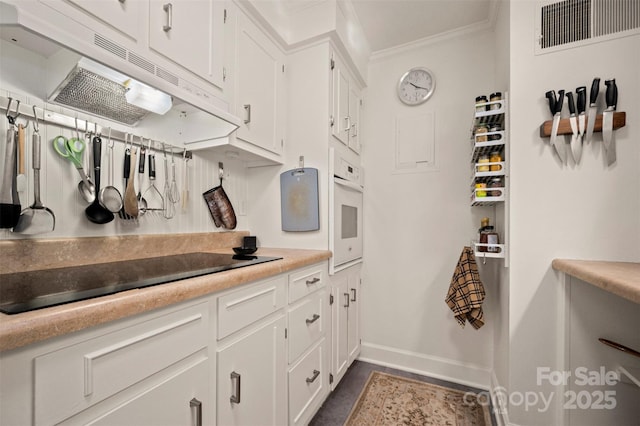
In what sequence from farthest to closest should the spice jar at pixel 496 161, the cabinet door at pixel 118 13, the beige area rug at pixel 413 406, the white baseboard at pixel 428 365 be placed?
the white baseboard at pixel 428 365
the beige area rug at pixel 413 406
the spice jar at pixel 496 161
the cabinet door at pixel 118 13

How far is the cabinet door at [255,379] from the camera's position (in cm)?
93

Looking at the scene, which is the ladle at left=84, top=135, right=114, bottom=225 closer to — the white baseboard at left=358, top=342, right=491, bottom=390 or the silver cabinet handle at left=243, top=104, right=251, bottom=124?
the silver cabinet handle at left=243, top=104, right=251, bottom=124

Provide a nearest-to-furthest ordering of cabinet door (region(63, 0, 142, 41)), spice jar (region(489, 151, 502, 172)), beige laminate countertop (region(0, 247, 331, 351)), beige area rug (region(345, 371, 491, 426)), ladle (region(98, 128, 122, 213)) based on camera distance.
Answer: beige laminate countertop (region(0, 247, 331, 351))
cabinet door (region(63, 0, 142, 41))
ladle (region(98, 128, 122, 213))
spice jar (region(489, 151, 502, 172))
beige area rug (region(345, 371, 491, 426))

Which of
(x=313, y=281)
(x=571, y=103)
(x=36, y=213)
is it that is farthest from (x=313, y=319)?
(x=571, y=103)

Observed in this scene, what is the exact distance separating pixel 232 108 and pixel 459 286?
175cm

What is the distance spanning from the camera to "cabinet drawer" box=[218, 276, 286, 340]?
92cm

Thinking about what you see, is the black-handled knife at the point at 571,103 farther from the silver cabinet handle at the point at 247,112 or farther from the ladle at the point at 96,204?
the ladle at the point at 96,204

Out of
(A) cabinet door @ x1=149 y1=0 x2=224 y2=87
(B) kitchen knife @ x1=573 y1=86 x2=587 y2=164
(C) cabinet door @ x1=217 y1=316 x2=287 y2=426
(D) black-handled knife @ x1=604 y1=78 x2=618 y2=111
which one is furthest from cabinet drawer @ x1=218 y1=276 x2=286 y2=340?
(D) black-handled knife @ x1=604 y1=78 x2=618 y2=111

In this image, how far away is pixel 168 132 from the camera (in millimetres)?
1357

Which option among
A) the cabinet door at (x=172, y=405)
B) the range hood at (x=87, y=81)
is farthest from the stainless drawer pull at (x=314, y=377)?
the range hood at (x=87, y=81)

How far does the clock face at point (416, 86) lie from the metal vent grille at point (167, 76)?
5.59 feet

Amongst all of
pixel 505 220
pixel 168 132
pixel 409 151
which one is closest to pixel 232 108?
pixel 168 132

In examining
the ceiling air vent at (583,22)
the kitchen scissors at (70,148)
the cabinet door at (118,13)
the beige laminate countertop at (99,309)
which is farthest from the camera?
the ceiling air vent at (583,22)

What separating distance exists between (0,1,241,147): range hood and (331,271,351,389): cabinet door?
3.88ft
